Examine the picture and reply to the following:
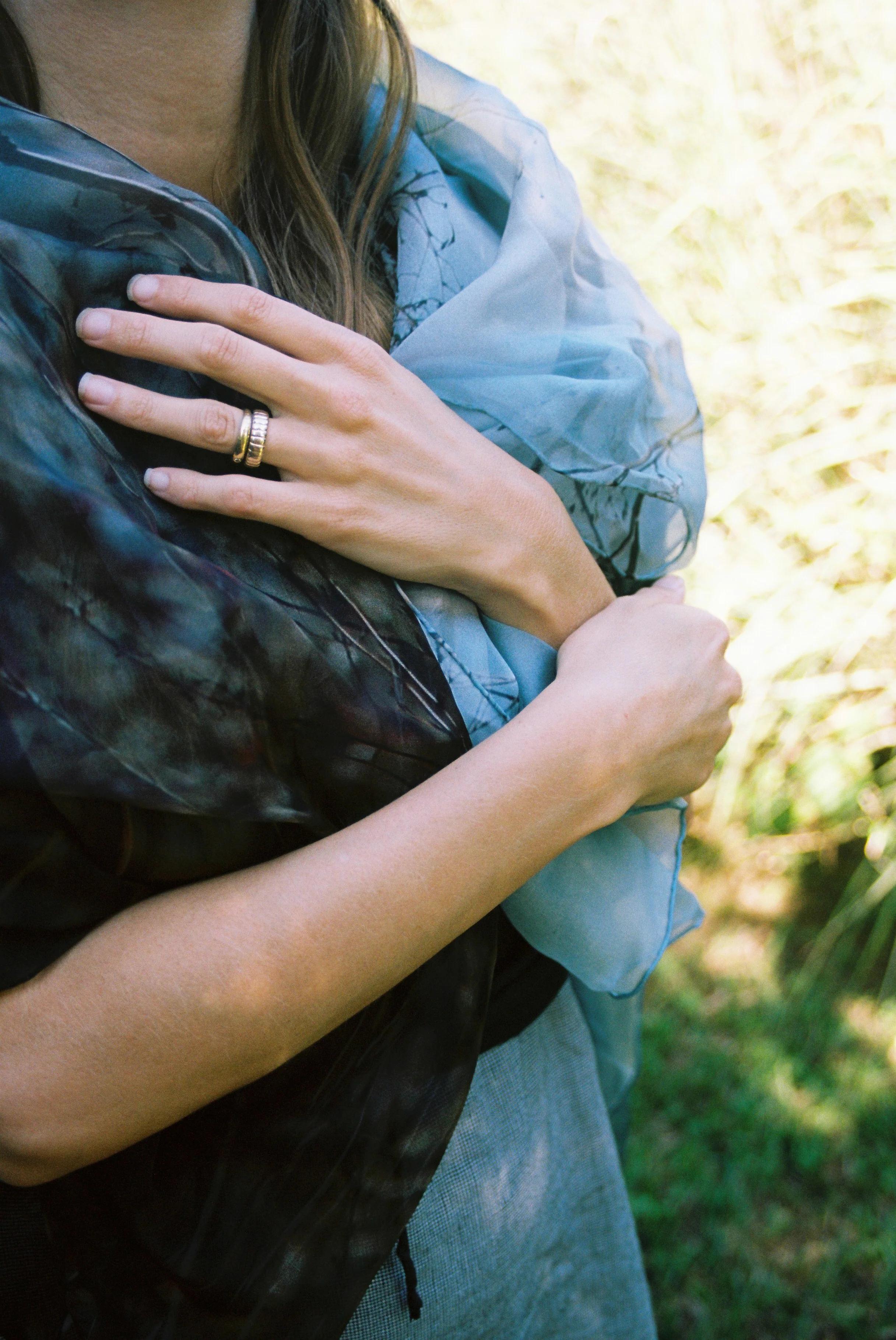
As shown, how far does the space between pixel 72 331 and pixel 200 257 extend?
6.7 inches

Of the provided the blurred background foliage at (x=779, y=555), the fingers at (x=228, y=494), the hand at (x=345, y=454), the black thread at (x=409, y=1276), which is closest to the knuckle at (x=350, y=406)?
the hand at (x=345, y=454)

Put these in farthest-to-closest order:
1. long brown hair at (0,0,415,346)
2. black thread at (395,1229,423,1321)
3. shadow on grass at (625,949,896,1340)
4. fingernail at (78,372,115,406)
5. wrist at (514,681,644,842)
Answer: shadow on grass at (625,949,896,1340) → long brown hair at (0,0,415,346) → black thread at (395,1229,423,1321) → wrist at (514,681,644,842) → fingernail at (78,372,115,406)

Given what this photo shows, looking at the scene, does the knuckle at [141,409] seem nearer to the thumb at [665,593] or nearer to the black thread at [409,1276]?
the thumb at [665,593]

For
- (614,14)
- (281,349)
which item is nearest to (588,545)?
(281,349)

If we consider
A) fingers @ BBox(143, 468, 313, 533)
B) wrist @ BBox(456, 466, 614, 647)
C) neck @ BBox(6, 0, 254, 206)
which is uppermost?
neck @ BBox(6, 0, 254, 206)

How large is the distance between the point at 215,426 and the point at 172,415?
0.04m

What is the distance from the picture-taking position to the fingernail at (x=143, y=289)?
0.90m

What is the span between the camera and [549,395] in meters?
1.22

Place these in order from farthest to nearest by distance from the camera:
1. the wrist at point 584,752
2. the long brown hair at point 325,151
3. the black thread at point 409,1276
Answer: the long brown hair at point 325,151
the black thread at point 409,1276
the wrist at point 584,752

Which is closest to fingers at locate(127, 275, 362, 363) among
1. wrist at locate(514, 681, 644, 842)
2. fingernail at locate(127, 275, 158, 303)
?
fingernail at locate(127, 275, 158, 303)

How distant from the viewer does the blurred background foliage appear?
263cm

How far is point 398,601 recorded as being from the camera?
1.04m

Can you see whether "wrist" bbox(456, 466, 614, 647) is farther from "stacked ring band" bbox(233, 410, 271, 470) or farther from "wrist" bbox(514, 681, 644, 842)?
"stacked ring band" bbox(233, 410, 271, 470)

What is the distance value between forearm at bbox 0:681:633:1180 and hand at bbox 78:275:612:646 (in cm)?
27
